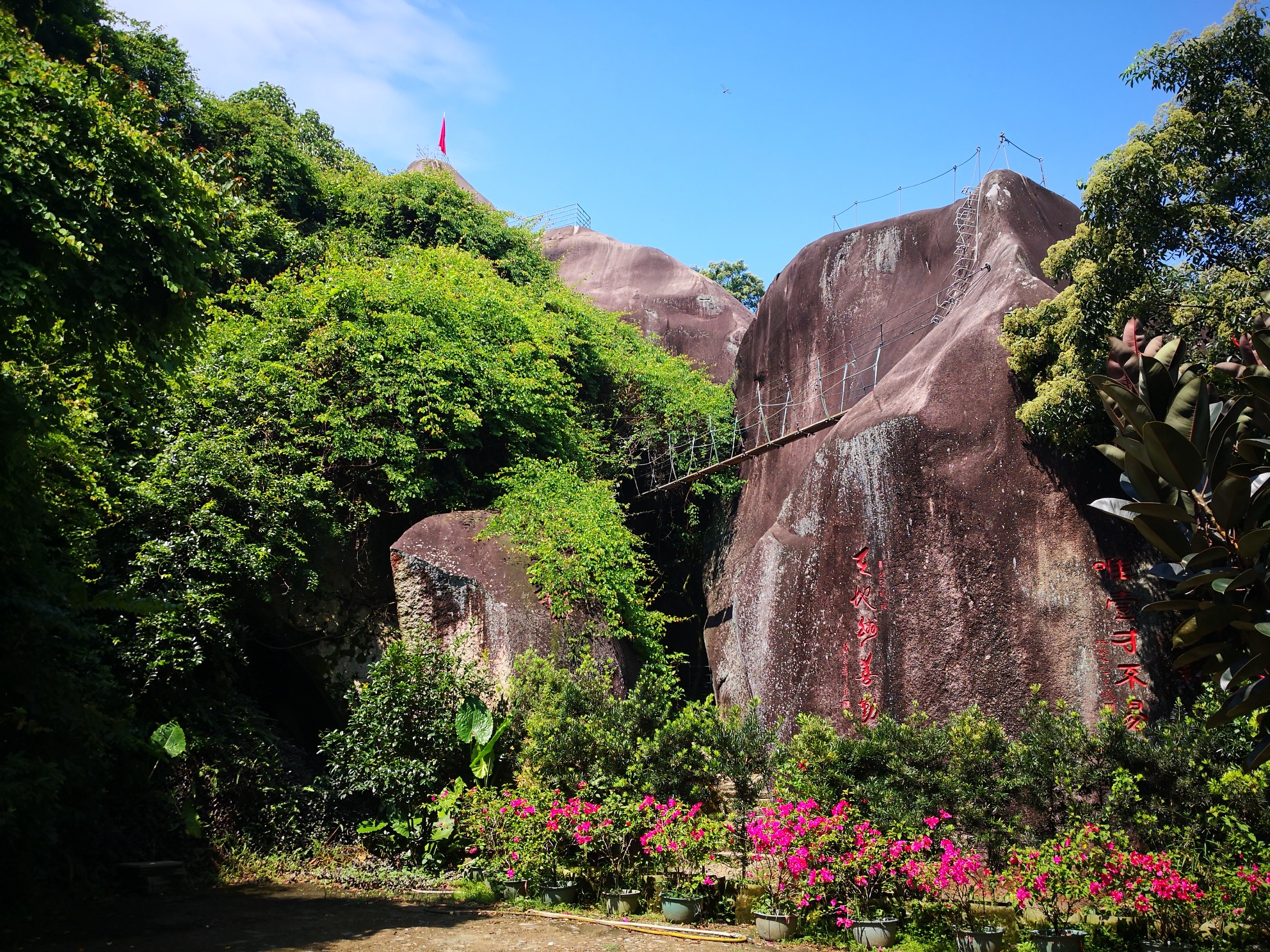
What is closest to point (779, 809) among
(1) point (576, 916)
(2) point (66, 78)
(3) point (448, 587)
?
(1) point (576, 916)

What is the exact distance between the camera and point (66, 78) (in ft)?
16.9

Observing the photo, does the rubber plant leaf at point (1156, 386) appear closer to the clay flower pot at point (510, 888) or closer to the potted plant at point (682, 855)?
the potted plant at point (682, 855)

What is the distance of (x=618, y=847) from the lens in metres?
6.35

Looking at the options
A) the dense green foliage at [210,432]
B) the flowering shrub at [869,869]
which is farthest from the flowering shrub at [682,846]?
the dense green foliage at [210,432]

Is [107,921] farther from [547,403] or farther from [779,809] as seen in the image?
[547,403]

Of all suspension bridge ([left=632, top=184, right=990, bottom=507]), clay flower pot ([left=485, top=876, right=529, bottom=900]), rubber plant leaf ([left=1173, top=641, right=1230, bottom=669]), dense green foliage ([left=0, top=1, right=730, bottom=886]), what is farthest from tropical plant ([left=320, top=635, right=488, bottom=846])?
rubber plant leaf ([left=1173, top=641, right=1230, bottom=669])

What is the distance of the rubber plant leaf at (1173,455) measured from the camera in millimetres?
4379

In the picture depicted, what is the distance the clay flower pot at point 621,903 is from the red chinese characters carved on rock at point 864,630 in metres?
2.71

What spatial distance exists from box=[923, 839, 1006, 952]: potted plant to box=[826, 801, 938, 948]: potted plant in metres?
0.14

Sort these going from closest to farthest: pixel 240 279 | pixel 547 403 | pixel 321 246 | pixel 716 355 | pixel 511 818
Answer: pixel 511 818 < pixel 547 403 < pixel 240 279 < pixel 321 246 < pixel 716 355

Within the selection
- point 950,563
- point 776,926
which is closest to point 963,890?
point 776,926

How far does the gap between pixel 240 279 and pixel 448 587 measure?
6967 millimetres

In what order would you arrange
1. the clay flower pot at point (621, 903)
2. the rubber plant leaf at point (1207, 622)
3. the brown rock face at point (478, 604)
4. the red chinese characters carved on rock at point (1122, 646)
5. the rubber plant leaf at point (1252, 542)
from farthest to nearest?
the brown rock face at point (478, 604), the red chinese characters carved on rock at point (1122, 646), the clay flower pot at point (621, 903), the rubber plant leaf at point (1207, 622), the rubber plant leaf at point (1252, 542)

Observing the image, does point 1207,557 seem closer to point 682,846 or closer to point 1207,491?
point 1207,491
